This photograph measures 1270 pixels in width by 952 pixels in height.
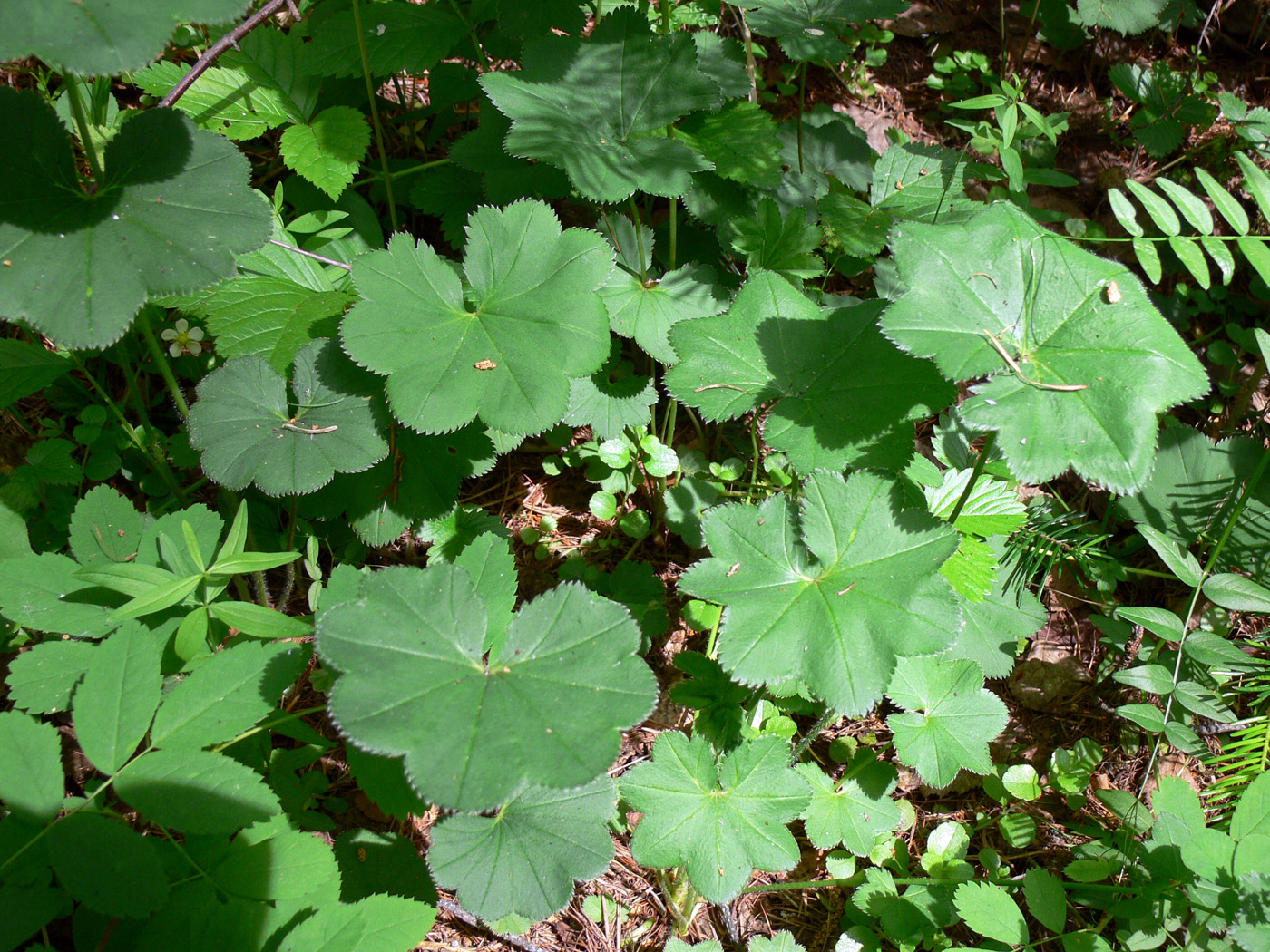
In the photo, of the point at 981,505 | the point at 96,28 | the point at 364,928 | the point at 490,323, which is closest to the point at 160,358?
the point at 490,323

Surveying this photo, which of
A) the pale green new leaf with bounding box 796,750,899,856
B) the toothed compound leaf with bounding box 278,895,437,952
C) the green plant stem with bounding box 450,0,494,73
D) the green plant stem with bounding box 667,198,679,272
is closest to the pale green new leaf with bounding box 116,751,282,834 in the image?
the toothed compound leaf with bounding box 278,895,437,952

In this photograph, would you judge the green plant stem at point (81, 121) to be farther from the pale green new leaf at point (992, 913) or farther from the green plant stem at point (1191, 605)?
the green plant stem at point (1191, 605)

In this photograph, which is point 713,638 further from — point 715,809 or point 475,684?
point 475,684

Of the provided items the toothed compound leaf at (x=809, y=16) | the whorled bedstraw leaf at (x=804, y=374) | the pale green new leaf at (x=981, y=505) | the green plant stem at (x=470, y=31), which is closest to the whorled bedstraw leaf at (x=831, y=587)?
the whorled bedstraw leaf at (x=804, y=374)

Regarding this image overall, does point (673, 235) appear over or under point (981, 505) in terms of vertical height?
over

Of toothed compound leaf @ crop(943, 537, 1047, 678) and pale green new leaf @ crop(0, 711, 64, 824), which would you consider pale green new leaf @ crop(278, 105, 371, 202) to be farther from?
toothed compound leaf @ crop(943, 537, 1047, 678)
